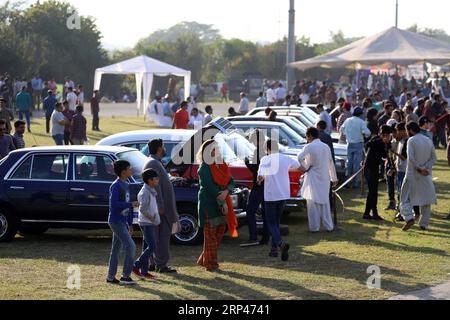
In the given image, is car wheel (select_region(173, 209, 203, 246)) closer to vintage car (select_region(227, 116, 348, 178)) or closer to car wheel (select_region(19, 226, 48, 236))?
car wheel (select_region(19, 226, 48, 236))

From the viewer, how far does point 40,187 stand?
14.5 metres

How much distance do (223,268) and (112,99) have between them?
60.0m

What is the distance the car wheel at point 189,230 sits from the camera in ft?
47.5

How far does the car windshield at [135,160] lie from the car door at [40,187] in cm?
85

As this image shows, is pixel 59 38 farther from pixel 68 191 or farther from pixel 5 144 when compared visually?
pixel 68 191

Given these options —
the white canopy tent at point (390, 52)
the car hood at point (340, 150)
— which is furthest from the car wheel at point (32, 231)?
the white canopy tent at point (390, 52)

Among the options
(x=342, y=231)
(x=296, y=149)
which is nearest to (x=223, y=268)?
(x=342, y=231)

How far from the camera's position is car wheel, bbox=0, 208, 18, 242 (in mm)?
14641

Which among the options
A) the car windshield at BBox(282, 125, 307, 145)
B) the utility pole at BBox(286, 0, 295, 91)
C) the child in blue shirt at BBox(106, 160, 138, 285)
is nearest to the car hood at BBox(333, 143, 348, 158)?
the car windshield at BBox(282, 125, 307, 145)

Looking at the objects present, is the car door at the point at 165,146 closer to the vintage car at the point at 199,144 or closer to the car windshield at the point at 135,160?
the vintage car at the point at 199,144

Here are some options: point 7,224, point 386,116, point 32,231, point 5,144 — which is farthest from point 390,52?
point 7,224
